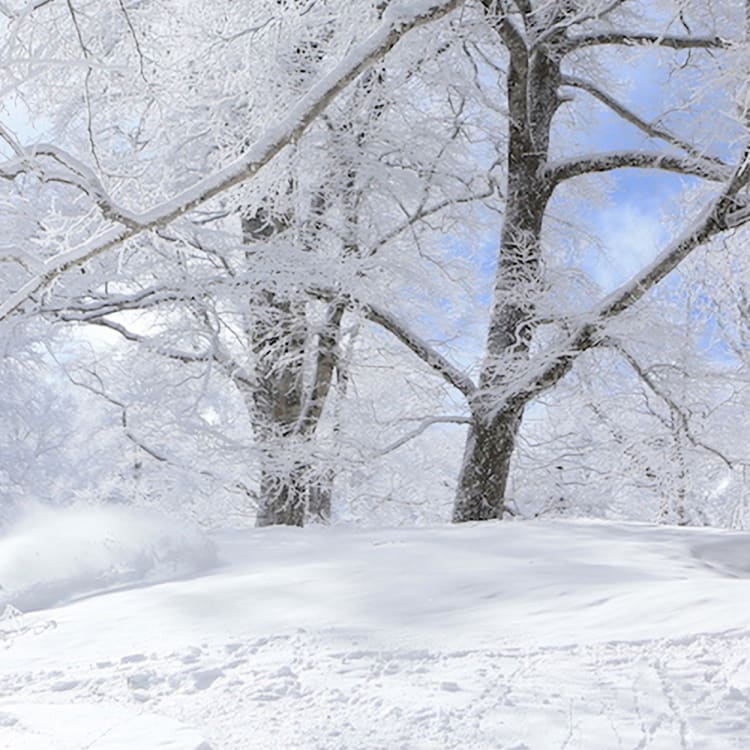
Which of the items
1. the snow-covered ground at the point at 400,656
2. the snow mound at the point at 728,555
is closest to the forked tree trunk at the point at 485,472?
the snow mound at the point at 728,555

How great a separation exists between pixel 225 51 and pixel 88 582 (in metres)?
4.09

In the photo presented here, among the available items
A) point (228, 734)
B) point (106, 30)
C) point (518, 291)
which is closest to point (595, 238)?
point (518, 291)

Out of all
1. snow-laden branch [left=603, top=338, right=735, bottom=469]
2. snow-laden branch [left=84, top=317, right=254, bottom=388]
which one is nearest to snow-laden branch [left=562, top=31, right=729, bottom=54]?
snow-laden branch [left=603, top=338, right=735, bottom=469]

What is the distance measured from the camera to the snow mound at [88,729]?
7.86 feet

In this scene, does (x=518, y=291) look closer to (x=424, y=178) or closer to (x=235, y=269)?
(x=424, y=178)

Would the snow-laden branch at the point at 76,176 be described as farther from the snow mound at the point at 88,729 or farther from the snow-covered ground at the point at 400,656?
the snow mound at the point at 88,729

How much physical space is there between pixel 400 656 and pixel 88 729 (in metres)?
1.03

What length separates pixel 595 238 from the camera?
11281 millimetres

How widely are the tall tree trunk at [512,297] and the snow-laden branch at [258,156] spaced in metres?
3.80

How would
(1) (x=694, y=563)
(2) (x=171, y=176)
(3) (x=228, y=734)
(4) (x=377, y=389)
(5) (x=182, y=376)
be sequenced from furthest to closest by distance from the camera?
(4) (x=377, y=389) < (5) (x=182, y=376) < (2) (x=171, y=176) < (1) (x=694, y=563) < (3) (x=228, y=734)

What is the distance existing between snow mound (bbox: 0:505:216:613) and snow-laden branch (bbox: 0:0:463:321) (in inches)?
67.1

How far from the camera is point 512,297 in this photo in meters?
7.69

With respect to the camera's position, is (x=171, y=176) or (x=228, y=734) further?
(x=171, y=176)

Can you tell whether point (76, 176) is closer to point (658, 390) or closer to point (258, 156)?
point (258, 156)
